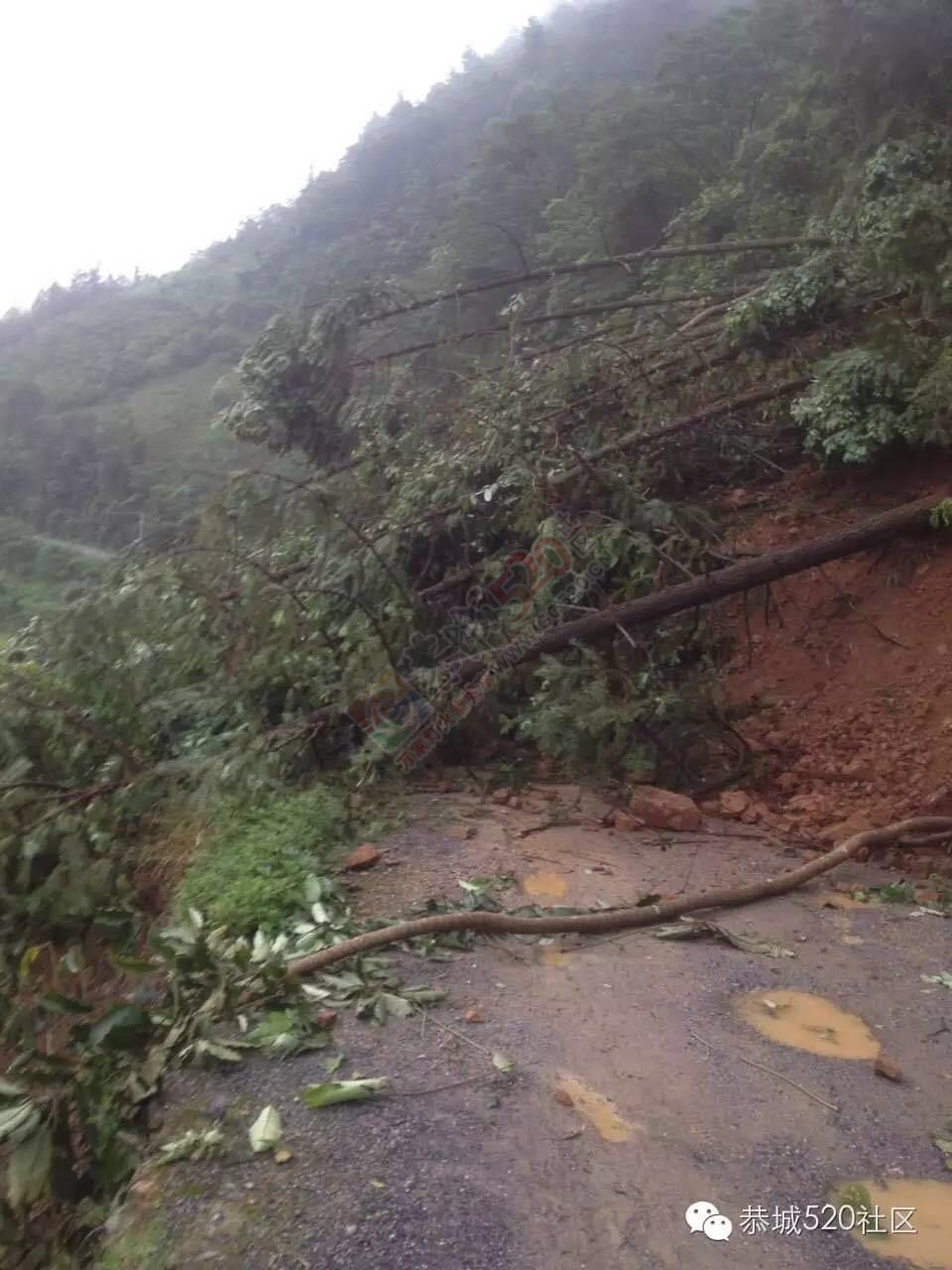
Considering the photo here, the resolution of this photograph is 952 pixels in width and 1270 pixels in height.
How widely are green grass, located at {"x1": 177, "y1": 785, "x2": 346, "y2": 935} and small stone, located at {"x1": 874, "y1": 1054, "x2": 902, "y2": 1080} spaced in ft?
6.61

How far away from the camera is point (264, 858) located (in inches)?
159

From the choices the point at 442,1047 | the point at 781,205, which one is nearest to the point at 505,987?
the point at 442,1047

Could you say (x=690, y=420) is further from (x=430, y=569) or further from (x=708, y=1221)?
(x=708, y=1221)

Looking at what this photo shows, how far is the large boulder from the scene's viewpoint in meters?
4.87

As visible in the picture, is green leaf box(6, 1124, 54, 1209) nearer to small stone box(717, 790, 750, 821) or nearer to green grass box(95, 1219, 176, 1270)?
green grass box(95, 1219, 176, 1270)

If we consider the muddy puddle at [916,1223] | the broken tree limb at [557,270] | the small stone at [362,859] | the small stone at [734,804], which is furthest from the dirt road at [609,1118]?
the broken tree limb at [557,270]

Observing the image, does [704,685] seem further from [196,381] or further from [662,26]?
[662,26]

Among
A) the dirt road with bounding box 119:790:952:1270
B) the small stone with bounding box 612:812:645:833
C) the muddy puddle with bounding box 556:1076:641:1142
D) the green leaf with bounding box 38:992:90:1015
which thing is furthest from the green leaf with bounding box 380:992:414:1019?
the small stone with bounding box 612:812:645:833

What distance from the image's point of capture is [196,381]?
20953 millimetres

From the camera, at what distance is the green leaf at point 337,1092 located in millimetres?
2545

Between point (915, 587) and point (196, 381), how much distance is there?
17.8 m

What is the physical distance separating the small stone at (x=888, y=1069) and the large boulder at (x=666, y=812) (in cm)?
203

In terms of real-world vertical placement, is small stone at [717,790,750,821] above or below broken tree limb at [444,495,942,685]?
below

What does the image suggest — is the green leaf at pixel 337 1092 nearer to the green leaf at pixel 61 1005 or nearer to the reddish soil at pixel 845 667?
the green leaf at pixel 61 1005
